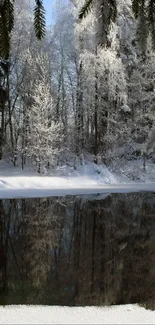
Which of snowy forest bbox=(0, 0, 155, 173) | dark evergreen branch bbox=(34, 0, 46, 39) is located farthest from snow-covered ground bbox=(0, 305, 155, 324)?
snowy forest bbox=(0, 0, 155, 173)

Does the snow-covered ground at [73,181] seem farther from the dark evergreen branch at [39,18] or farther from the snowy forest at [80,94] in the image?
the dark evergreen branch at [39,18]

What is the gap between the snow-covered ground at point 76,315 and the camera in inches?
186

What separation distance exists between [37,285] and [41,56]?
22.8 metres

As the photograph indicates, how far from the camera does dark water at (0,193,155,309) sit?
18.9 feet

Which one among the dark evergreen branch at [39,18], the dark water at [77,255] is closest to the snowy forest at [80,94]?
the dark water at [77,255]

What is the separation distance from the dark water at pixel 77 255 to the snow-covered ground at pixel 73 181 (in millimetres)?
4573

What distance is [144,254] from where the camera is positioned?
808 cm

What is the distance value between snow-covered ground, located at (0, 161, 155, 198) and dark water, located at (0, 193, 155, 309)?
4.57m

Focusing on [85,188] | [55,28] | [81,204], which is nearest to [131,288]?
[81,204]

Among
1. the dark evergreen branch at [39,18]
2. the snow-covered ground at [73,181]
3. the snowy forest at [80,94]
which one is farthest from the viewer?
the snowy forest at [80,94]

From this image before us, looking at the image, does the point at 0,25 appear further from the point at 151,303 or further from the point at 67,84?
the point at 67,84

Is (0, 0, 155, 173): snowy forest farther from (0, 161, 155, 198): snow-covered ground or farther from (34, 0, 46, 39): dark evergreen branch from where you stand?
(34, 0, 46, 39): dark evergreen branch

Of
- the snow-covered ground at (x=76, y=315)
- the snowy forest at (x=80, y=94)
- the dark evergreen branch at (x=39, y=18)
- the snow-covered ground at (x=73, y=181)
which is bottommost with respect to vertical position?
the snow-covered ground at (x=76, y=315)

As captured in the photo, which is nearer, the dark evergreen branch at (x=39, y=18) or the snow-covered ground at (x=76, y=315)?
the dark evergreen branch at (x=39, y=18)
